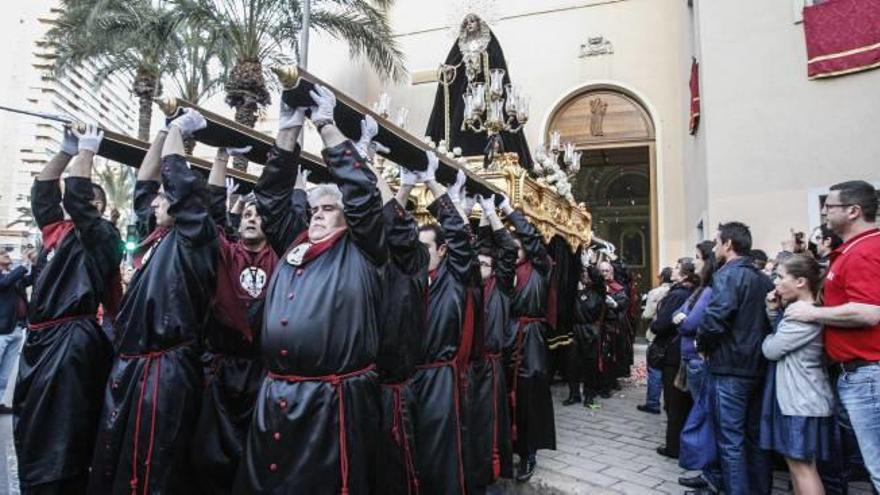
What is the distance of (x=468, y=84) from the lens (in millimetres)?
8031

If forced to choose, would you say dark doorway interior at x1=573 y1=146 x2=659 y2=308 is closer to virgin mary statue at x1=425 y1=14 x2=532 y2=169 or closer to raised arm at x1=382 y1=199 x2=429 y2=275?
virgin mary statue at x1=425 y1=14 x2=532 y2=169

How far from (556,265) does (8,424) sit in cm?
656

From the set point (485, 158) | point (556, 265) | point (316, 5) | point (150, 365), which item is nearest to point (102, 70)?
point (316, 5)

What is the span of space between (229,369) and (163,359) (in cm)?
57

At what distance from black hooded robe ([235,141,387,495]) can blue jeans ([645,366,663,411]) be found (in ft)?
18.0

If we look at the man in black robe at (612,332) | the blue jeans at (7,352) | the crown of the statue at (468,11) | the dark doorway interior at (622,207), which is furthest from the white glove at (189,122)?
the dark doorway interior at (622,207)

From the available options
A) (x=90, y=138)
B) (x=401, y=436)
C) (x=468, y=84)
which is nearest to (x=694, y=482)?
(x=401, y=436)

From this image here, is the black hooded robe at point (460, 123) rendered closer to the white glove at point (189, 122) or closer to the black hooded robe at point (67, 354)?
the white glove at point (189, 122)

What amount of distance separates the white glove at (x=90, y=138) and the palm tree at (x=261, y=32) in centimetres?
732

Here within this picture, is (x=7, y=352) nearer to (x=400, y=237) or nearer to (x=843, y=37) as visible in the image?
(x=400, y=237)

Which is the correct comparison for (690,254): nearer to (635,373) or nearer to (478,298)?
(635,373)

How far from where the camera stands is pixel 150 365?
2855 millimetres

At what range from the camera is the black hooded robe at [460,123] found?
9.16 m

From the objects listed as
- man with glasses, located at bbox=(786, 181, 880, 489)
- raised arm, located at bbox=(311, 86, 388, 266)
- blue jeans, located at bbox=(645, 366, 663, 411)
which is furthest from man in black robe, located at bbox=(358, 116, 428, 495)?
blue jeans, located at bbox=(645, 366, 663, 411)
